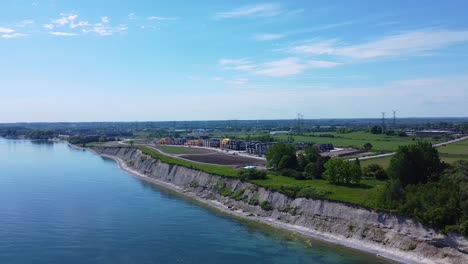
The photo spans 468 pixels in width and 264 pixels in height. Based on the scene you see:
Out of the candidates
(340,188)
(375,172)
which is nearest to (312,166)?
(375,172)

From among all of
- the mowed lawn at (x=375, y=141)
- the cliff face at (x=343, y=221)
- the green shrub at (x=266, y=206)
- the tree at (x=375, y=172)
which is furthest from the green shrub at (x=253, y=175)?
the mowed lawn at (x=375, y=141)

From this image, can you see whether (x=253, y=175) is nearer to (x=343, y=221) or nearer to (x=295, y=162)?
(x=295, y=162)

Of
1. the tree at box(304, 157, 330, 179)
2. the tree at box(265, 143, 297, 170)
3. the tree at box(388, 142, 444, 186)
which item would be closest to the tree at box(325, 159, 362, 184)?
the tree at box(304, 157, 330, 179)

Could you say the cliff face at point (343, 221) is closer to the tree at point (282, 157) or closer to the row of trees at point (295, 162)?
the row of trees at point (295, 162)

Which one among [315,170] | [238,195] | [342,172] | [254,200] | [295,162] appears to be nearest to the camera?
[342,172]

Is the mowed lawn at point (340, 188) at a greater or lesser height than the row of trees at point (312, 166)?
lesser

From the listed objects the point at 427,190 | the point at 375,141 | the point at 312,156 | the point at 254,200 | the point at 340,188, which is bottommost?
the point at 254,200

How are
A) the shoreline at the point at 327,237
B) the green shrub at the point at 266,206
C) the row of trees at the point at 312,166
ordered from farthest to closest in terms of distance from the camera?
the row of trees at the point at 312,166, the green shrub at the point at 266,206, the shoreline at the point at 327,237

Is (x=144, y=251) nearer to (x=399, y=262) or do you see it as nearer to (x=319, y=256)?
(x=319, y=256)
